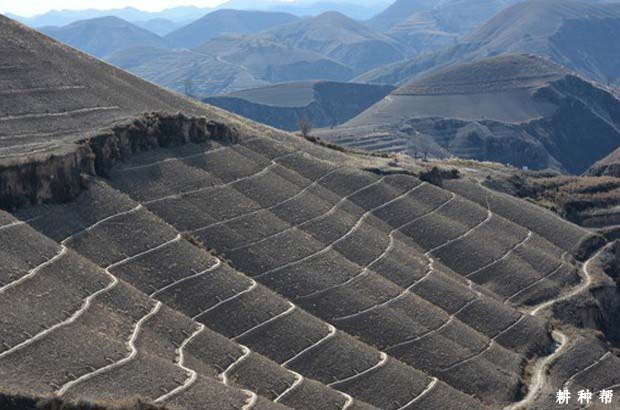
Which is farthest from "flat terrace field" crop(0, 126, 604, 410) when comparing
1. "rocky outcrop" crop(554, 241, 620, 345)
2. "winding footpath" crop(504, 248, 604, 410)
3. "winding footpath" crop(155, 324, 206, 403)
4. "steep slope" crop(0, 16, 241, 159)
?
"steep slope" crop(0, 16, 241, 159)

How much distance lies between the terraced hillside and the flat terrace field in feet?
0.43

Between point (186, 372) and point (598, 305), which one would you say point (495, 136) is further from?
point (186, 372)

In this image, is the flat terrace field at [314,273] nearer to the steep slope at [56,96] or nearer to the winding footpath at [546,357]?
the winding footpath at [546,357]

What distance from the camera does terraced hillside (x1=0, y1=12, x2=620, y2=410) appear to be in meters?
42.2

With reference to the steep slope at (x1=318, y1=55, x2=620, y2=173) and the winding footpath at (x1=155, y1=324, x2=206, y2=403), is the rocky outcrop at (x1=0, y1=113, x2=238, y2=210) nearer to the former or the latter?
the winding footpath at (x1=155, y1=324, x2=206, y2=403)

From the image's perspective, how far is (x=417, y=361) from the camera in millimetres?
51438

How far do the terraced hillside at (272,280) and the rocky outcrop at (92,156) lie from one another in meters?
0.12

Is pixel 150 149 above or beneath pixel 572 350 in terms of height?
above

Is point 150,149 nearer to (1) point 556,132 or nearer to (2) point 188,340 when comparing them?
(2) point 188,340

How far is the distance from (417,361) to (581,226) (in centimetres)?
3321

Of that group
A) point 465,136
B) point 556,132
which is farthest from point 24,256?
point 556,132

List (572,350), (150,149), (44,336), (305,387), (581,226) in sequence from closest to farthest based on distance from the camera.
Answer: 1. (44,336)
2. (305,387)
3. (572,350)
4. (150,149)
5. (581,226)

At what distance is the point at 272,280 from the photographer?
5503 centimetres

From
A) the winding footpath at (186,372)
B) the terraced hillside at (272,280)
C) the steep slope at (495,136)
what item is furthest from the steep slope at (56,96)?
the steep slope at (495,136)
